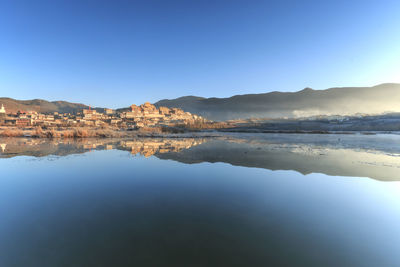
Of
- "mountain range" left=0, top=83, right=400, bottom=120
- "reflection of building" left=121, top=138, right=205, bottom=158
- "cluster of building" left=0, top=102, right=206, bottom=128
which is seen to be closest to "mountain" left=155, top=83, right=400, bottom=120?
"mountain range" left=0, top=83, right=400, bottom=120

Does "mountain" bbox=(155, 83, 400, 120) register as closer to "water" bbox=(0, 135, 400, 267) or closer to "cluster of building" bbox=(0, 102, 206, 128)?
"cluster of building" bbox=(0, 102, 206, 128)

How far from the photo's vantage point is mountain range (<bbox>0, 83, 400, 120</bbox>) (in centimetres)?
9262

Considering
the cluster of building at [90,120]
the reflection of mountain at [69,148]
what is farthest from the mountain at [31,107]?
the reflection of mountain at [69,148]

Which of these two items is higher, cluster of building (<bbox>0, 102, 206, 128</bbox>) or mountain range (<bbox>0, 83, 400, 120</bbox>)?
mountain range (<bbox>0, 83, 400, 120</bbox>)

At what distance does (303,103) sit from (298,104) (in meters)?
2.97

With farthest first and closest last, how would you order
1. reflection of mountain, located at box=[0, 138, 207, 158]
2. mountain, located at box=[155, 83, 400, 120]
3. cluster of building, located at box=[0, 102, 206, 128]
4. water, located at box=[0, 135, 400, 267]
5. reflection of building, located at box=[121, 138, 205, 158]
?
1. mountain, located at box=[155, 83, 400, 120]
2. cluster of building, located at box=[0, 102, 206, 128]
3. reflection of building, located at box=[121, 138, 205, 158]
4. reflection of mountain, located at box=[0, 138, 207, 158]
5. water, located at box=[0, 135, 400, 267]

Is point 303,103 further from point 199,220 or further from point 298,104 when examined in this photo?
point 199,220

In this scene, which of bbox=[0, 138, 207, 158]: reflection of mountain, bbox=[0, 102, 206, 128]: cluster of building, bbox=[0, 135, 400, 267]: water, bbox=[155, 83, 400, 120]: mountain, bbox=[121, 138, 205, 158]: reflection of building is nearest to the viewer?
bbox=[0, 135, 400, 267]: water

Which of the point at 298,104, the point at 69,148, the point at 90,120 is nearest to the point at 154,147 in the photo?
the point at 69,148

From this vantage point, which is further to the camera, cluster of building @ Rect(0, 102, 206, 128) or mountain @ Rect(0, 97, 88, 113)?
mountain @ Rect(0, 97, 88, 113)

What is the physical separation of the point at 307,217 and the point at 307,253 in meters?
0.91

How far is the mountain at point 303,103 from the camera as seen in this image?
9238cm

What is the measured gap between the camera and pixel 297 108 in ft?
356

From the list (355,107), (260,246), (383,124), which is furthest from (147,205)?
(355,107)
